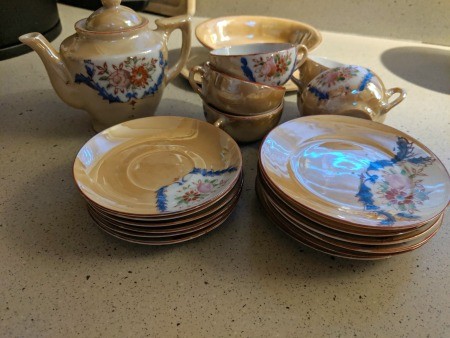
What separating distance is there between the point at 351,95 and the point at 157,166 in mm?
363

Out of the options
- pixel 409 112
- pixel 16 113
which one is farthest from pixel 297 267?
pixel 16 113

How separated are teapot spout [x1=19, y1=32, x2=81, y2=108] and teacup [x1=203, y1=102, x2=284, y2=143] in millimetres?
247

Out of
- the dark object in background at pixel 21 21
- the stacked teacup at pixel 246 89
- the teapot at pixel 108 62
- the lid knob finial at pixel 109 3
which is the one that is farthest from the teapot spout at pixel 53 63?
the dark object in background at pixel 21 21

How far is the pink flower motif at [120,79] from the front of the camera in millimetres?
641

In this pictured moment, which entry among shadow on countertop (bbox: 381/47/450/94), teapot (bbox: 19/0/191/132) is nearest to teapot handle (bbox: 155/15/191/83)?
teapot (bbox: 19/0/191/132)

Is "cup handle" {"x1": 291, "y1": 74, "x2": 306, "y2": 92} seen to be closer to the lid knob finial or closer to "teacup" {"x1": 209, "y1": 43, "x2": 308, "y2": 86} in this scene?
"teacup" {"x1": 209, "y1": 43, "x2": 308, "y2": 86}

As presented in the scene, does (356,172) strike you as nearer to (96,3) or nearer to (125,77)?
(125,77)

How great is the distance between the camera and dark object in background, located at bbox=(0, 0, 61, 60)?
929 millimetres

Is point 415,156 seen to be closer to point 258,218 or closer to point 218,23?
point 258,218

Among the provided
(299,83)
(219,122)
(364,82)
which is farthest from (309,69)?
(219,122)

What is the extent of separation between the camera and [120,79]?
0.65 meters

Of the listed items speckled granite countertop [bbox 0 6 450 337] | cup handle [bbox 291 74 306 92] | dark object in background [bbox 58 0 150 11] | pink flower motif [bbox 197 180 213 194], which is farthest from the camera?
dark object in background [bbox 58 0 150 11]

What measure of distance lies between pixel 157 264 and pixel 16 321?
0.17 metres

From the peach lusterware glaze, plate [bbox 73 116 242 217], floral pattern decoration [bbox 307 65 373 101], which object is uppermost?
floral pattern decoration [bbox 307 65 373 101]
